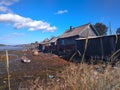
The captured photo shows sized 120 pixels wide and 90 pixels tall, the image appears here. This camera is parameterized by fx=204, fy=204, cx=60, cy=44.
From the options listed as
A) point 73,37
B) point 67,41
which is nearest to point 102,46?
point 73,37

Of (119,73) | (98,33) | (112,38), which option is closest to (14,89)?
(119,73)

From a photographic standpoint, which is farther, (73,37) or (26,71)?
(73,37)

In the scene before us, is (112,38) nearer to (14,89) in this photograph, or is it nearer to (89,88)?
(14,89)

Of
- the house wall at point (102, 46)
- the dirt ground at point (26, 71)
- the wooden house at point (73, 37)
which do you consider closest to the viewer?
the dirt ground at point (26, 71)

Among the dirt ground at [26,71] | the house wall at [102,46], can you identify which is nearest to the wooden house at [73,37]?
the house wall at [102,46]

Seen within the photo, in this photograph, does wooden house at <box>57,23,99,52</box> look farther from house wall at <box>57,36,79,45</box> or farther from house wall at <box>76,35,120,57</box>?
house wall at <box>76,35,120,57</box>

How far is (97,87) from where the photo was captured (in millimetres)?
3012

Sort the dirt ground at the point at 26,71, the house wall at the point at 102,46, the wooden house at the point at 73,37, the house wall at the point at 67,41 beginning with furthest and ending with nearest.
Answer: the house wall at the point at 67,41 → the wooden house at the point at 73,37 → the house wall at the point at 102,46 → the dirt ground at the point at 26,71

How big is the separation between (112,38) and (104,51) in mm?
1954

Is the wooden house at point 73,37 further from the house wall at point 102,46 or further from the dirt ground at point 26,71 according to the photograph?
the dirt ground at point 26,71

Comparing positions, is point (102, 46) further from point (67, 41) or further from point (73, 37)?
point (67, 41)

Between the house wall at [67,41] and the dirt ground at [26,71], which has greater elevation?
the house wall at [67,41]

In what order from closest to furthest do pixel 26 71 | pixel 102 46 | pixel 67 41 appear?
pixel 26 71 → pixel 102 46 → pixel 67 41

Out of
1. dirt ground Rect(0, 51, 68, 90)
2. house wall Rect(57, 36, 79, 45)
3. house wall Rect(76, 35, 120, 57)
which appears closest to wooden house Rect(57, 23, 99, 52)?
house wall Rect(57, 36, 79, 45)
